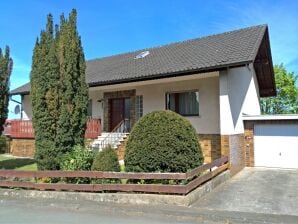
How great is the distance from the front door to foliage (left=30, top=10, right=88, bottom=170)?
747 centimetres

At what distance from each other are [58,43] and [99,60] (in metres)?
14.0

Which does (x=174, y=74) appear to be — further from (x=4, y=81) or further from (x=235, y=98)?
(x=4, y=81)

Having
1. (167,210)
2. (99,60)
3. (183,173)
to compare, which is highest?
(99,60)

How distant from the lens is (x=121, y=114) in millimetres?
19422

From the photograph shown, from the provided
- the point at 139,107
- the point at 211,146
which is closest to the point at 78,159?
the point at 211,146

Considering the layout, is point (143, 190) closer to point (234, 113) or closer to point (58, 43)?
point (58, 43)

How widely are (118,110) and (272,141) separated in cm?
844

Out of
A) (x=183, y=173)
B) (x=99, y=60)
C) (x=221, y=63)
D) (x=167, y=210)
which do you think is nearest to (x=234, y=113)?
(x=221, y=63)

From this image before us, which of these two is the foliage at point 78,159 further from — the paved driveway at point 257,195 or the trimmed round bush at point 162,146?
the paved driveway at point 257,195

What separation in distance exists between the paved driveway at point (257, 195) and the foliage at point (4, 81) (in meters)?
9.19

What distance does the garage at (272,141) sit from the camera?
50.4 ft

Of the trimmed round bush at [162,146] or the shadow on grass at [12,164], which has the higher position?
the trimmed round bush at [162,146]

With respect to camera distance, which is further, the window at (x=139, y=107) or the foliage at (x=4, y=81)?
the window at (x=139, y=107)

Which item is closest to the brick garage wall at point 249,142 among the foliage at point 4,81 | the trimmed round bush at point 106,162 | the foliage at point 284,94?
the trimmed round bush at point 106,162
